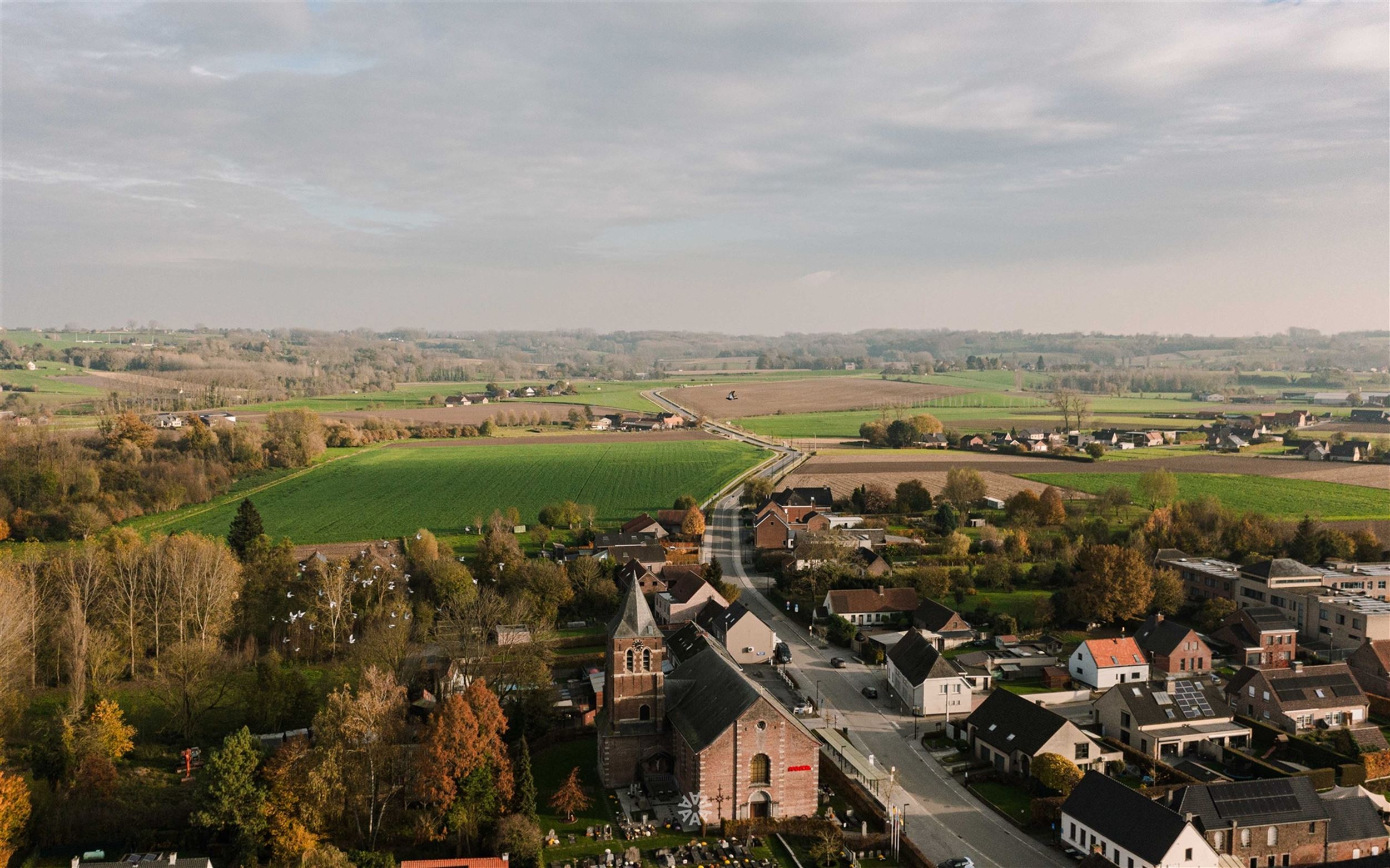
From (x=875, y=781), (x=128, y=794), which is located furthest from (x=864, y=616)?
(x=128, y=794)

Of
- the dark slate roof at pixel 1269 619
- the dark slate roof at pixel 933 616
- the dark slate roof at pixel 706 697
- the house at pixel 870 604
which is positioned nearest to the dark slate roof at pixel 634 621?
the dark slate roof at pixel 706 697

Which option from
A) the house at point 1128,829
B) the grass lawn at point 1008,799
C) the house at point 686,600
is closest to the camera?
the house at point 1128,829

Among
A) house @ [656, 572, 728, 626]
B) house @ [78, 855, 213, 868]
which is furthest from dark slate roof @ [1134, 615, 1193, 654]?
house @ [78, 855, 213, 868]

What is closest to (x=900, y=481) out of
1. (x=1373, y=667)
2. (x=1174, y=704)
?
(x=1373, y=667)

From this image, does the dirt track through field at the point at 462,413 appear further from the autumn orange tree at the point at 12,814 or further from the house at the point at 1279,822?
the house at the point at 1279,822

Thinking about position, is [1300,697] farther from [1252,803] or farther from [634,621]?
[634,621]

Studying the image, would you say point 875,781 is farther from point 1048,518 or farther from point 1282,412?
point 1282,412

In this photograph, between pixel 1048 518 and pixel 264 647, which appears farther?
pixel 1048 518
